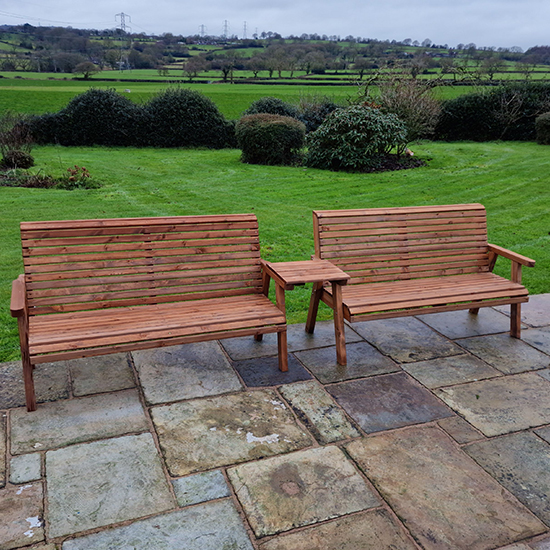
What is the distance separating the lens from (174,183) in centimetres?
1210

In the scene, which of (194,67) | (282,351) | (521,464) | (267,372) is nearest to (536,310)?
(521,464)

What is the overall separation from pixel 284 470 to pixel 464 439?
116 cm

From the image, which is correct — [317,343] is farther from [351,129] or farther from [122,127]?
[122,127]

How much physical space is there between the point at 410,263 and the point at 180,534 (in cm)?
334

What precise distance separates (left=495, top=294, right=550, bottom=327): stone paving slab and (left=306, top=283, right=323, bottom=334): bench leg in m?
2.05

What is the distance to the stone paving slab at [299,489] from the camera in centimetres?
280

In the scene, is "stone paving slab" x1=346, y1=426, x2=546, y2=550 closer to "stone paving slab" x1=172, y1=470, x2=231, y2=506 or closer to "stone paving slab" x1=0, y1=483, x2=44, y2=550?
"stone paving slab" x1=172, y1=470, x2=231, y2=506

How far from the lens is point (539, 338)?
498 cm

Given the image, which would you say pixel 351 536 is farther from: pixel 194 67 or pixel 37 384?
pixel 194 67

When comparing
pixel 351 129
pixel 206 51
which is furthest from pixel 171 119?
pixel 206 51

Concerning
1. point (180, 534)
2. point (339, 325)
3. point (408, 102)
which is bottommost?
point (180, 534)

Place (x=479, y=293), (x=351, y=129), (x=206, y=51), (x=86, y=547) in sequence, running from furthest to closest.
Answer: (x=206, y=51), (x=351, y=129), (x=479, y=293), (x=86, y=547)

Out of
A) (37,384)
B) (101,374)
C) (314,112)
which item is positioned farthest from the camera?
(314,112)

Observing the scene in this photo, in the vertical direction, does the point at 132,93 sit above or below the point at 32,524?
above
